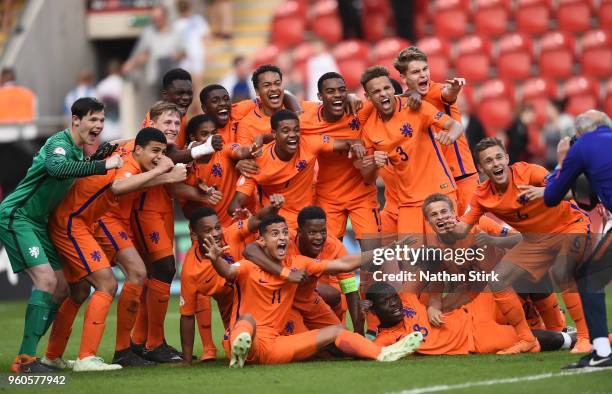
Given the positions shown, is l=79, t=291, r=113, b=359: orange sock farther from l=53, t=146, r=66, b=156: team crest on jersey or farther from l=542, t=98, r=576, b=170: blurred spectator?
l=542, t=98, r=576, b=170: blurred spectator

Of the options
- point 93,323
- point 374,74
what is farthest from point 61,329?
point 374,74

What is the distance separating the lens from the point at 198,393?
7871mm

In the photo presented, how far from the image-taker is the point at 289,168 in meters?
10.2

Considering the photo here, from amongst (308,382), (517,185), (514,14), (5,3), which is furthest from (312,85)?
(308,382)

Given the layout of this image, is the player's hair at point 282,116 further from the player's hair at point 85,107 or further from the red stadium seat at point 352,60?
the red stadium seat at point 352,60

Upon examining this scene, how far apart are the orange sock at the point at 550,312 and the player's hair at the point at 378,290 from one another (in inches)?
48.6

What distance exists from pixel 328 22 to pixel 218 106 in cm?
1005

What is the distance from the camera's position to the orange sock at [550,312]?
32.3 feet

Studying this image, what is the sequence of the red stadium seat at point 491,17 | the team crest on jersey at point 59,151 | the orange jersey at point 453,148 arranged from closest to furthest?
the team crest on jersey at point 59,151
the orange jersey at point 453,148
the red stadium seat at point 491,17

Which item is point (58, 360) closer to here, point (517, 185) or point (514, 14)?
point (517, 185)

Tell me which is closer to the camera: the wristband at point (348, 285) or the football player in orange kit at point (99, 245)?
the football player in orange kit at point (99, 245)

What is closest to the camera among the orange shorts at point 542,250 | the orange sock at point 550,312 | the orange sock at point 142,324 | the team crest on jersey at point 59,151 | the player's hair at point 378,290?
the team crest on jersey at point 59,151

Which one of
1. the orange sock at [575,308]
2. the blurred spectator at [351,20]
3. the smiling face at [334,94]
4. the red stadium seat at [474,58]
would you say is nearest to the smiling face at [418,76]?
the smiling face at [334,94]

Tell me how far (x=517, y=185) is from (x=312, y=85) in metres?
8.89
